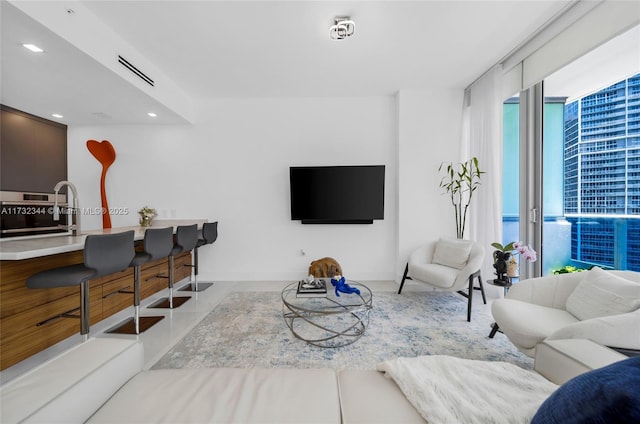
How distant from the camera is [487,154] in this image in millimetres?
3295

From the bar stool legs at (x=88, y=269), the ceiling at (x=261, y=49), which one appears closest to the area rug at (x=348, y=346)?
the bar stool legs at (x=88, y=269)

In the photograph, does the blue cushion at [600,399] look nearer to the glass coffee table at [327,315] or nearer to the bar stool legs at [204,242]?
the glass coffee table at [327,315]

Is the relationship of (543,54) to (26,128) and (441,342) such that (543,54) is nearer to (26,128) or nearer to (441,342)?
(441,342)

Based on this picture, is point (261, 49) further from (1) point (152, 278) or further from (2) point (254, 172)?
(1) point (152, 278)

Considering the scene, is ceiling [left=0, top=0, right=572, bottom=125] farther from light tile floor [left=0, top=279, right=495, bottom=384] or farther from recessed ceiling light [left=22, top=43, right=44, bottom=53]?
light tile floor [left=0, top=279, right=495, bottom=384]

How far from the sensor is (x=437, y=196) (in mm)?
3859

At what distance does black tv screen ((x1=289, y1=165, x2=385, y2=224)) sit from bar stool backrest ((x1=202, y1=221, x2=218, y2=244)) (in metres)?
1.23

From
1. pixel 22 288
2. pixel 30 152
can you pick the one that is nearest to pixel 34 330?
pixel 22 288

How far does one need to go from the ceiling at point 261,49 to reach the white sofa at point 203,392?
243 cm

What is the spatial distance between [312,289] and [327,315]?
0.91 ft

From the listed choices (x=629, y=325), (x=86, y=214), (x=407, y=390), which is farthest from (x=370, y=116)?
(x=86, y=214)

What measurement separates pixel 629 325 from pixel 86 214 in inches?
249

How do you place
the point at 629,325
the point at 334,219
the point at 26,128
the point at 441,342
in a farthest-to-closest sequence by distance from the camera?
the point at 334,219 → the point at 26,128 → the point at 441,342 → the point at 629,325

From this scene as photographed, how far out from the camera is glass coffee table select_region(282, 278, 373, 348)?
2105 millimetres
